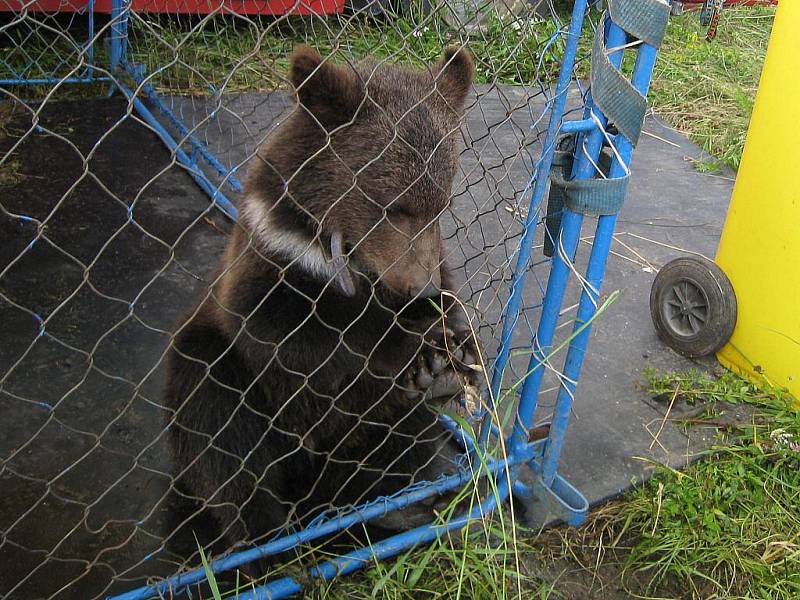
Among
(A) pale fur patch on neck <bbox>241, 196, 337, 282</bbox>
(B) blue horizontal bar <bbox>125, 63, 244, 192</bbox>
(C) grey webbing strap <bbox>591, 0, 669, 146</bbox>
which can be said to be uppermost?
(C) grey webbing strap <bbox>591, 0, 669, 146</bbox>

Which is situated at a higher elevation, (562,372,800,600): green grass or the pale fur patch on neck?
the pale fur patch on neck

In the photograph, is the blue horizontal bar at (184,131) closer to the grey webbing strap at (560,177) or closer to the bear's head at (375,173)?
the bear's head at (375,173)

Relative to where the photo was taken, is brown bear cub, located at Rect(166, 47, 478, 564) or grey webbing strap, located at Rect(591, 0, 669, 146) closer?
grey webbing strap, located at Rect(591, 0, 669, 146)

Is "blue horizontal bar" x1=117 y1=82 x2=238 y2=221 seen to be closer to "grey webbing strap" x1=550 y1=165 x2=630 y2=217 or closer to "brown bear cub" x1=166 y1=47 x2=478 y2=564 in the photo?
"brown bear cub" x1=166 y1=47 x2=478 y2=564

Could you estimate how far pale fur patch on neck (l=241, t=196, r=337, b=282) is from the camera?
2512mm

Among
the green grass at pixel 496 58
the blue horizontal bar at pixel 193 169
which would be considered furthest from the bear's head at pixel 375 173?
the green grass at pixel 496 58

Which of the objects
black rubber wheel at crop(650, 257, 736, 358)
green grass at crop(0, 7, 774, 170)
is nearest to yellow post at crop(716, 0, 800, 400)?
black rubber wheel at crop(650, 257, 736, 358)

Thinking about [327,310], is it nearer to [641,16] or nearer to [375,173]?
[375,173]

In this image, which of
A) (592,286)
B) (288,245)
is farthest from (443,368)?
(288,245)

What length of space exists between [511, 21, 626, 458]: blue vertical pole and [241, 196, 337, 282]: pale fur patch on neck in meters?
0.78

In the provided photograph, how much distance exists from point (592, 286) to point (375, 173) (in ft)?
2.75

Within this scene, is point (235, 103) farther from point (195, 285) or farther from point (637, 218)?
point (637, 218)

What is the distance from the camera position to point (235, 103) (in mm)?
6625

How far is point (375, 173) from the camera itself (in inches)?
100
